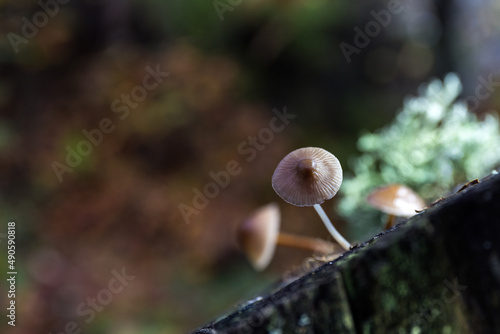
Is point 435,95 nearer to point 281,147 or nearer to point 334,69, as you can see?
point 281,147

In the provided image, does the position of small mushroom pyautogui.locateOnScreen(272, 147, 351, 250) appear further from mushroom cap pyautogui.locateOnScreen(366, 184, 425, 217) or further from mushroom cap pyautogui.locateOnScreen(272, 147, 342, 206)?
mushroom cap pyautogui.locateOnScreen(366, 184, 425, 217)

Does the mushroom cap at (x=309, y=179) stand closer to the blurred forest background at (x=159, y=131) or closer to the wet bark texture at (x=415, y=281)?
the wet bark texture at (x=415, y=281)

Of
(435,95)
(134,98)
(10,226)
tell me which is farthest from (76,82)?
(435,95)
